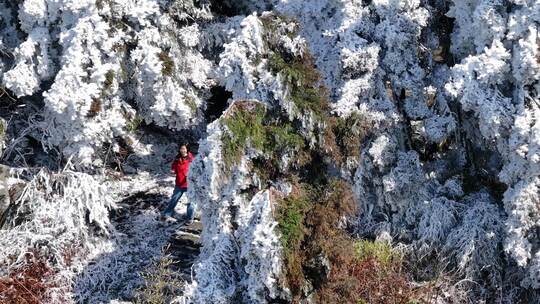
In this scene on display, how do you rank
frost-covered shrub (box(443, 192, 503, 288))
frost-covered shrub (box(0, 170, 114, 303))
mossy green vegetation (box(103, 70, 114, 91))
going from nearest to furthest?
1. frost-covered shrub (box(443, 192, 503, 288))
2. frost-covered shrub (box(0, 170, 114, 303))
3. mossy green vegetation (box(103, 70, 114, 91))

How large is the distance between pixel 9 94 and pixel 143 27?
9.27 ft

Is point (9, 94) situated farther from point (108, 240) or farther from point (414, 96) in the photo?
point (414, 96)

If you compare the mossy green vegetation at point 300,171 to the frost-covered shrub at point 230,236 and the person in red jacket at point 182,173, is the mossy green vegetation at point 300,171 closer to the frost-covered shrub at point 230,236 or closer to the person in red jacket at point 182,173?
the frost-covered shrub at point 230,236

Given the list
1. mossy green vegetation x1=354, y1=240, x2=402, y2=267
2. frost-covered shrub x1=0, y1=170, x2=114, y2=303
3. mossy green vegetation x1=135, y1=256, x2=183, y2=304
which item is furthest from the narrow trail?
mossy green vegetation x1=354, y1=240, x2=402, y2=267

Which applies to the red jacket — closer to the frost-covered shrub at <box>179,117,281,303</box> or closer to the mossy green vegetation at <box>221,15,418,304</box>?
the frost-covered shrub at <box>179,117,281,303</box>

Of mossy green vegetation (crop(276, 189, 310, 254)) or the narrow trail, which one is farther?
the narrow trail

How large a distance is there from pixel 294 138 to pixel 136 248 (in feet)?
10.9

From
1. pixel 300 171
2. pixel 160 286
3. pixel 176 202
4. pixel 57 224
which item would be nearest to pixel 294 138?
pixel 300 171

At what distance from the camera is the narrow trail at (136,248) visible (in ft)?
29.0

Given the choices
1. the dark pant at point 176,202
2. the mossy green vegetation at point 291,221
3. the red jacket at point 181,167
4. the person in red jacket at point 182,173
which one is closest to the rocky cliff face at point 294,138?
the mossy green vegetation at point 291,221

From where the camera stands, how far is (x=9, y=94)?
11.9 m

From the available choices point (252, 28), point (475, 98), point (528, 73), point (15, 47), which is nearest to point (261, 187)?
point (252, 28)

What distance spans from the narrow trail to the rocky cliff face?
0.50ft

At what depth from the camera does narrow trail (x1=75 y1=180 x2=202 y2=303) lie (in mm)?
8828
